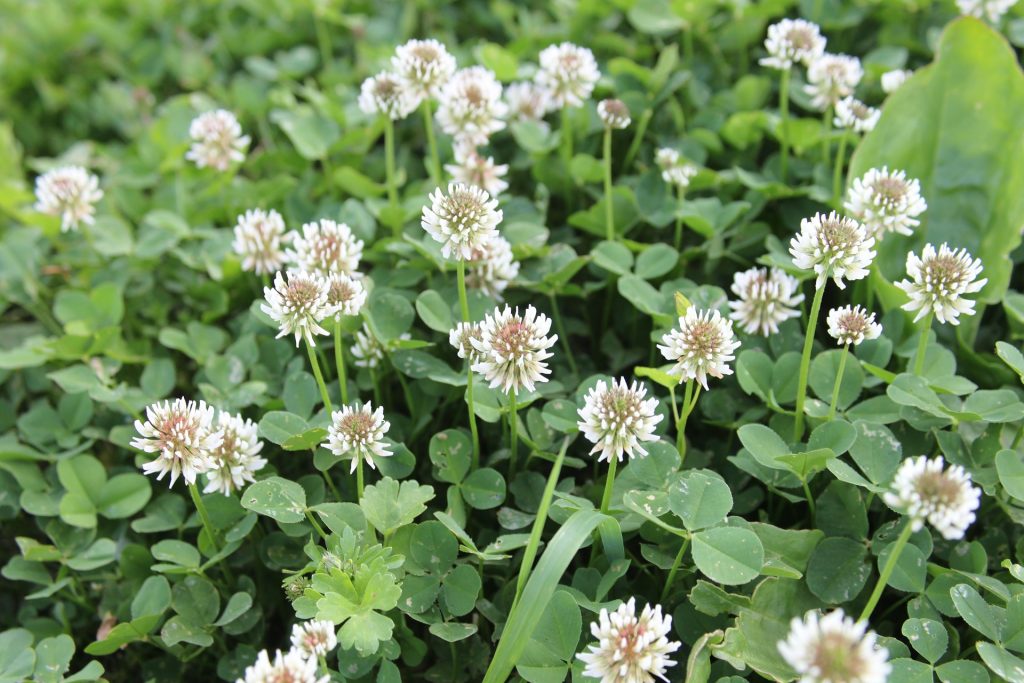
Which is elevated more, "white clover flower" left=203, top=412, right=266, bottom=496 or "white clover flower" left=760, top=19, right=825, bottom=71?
"white clover flower" left=760, top=19, right=825, bottom=71

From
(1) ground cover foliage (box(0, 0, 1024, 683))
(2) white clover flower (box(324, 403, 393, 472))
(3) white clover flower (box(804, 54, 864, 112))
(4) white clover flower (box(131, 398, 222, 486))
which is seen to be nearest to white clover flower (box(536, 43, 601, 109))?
(1) ground cover foliage (box(0, 0, 1024, 683))

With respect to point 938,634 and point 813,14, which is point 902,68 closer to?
point 813,14

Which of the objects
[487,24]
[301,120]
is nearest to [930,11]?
[487,24]

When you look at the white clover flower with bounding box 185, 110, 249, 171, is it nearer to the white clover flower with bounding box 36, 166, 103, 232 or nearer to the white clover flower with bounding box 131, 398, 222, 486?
the white clover flower with bounding box 36, 166, 103, 232

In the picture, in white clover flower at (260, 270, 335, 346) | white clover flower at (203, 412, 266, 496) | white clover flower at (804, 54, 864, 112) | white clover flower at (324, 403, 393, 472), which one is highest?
white clover flower at (804, 54, 864, 112)

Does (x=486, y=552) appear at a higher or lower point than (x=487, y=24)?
lower

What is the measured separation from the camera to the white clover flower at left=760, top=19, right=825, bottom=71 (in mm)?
2371

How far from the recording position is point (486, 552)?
1743 millimetres

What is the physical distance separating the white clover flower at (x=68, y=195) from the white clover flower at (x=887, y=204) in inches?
73.4

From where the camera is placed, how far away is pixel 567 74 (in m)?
2.32

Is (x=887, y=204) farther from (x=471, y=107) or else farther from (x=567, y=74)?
(x=471, y=107)

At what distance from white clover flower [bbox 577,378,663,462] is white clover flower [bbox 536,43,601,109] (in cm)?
101

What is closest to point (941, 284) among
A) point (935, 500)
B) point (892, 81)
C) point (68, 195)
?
point (935, 500)

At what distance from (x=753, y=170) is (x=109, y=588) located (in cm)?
194
